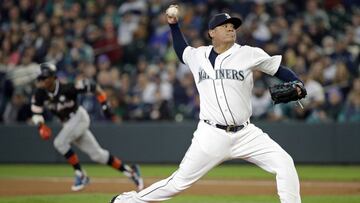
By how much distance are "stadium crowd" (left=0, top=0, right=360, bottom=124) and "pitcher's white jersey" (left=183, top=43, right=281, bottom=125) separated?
8.71m

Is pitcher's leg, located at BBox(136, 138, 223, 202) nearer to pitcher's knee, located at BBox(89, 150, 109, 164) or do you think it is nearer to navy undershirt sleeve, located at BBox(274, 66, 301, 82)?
navy undershirt sleeve, located at BBox(274, 66, 301, 82)

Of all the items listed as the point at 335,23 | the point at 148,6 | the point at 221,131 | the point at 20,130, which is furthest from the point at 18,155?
the point at 221,131

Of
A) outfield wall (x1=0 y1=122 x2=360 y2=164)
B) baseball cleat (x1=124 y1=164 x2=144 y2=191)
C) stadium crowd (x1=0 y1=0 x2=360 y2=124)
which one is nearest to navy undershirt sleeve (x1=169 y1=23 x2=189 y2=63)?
baseball cleat (x1=124 y1=164 x2=144 y2=191)

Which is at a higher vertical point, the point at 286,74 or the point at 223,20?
the point at 223,20

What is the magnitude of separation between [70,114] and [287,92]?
567 cm

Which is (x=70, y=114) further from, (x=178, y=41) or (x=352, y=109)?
(x=352, y=109)

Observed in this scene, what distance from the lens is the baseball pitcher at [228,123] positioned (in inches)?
290

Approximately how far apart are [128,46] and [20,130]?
3391 mm

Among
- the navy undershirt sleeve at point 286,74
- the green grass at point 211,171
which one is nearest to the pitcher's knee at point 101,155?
the green grass at point 211,171

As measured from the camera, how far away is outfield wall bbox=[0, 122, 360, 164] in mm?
16453

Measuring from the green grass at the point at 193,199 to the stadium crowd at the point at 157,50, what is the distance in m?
5.53

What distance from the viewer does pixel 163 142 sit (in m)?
17.3

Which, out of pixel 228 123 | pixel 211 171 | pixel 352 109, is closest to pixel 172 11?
pixel 228 123

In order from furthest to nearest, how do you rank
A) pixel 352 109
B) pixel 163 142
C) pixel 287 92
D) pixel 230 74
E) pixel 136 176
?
pixel 163 142, pixel 352 109, pixel 136 176, pixel 230 74, pixel 287 92
